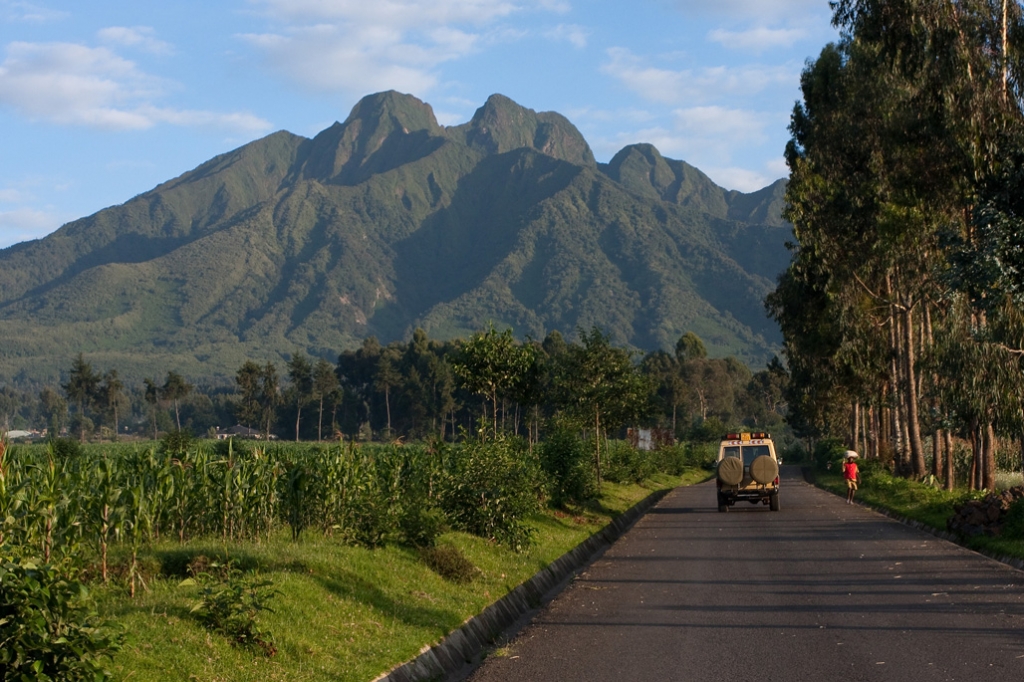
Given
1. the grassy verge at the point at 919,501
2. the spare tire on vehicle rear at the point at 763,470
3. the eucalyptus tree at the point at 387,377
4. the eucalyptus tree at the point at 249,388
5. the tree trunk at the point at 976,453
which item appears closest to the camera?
the grassy verge at the point at 919,501

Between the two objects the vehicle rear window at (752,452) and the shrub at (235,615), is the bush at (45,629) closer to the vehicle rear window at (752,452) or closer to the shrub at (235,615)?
the shrub at (235,615)

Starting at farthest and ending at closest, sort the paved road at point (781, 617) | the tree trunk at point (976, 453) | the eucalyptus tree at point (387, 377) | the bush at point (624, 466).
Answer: the eucalyptus tree at point (387, 377), the bush at point (624, 466), the tree trunk at point (976, 453), the paved road at point (781, 617)

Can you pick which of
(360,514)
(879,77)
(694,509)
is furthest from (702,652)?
(879,77)

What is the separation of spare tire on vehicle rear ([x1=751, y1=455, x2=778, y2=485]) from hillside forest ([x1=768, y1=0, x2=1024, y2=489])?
15.9 ft

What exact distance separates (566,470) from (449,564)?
1433cm

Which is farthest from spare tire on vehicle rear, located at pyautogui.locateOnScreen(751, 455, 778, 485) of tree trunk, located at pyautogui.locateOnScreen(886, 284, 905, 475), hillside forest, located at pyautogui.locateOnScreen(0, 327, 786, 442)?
hillside forest, located at pyautogui.locateOnScreen(0, 327, 786, 442)

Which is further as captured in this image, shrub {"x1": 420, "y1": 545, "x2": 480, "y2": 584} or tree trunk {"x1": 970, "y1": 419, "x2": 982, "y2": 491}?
tree trunk {"x1": 970, "y1": 419, "x2": 982, "y2": 491}

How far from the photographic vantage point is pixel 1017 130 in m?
25.6

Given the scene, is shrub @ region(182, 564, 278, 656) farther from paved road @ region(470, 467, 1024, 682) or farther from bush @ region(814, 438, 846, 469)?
bush @ region(814, 438, 846, 469)

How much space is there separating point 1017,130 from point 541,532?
49.3ft

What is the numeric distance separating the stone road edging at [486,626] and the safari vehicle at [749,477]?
35.3ft

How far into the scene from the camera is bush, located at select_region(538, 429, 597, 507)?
90.2 ft

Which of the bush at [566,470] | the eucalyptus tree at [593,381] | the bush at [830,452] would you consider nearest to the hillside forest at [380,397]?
the bush at [830,452]

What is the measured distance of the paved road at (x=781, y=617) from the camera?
376 inches
